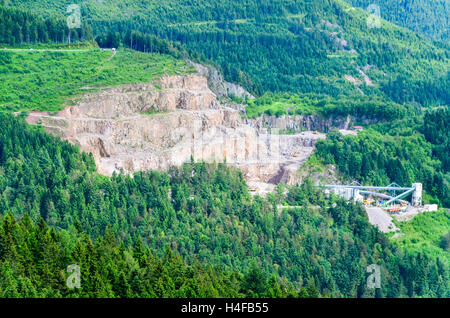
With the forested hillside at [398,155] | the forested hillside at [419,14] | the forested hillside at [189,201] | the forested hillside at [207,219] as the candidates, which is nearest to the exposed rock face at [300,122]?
the forested hillside at [189,201]

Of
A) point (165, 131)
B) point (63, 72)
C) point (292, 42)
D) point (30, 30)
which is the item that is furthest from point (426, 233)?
point (292, 42)

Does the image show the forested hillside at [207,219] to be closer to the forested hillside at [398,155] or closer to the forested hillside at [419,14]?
the forested hillside at [398,155]

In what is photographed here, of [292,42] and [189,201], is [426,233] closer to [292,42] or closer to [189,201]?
[189,201]

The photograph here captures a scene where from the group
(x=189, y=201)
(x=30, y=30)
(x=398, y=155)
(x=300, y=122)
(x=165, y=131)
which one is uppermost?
(x=30, y=30)

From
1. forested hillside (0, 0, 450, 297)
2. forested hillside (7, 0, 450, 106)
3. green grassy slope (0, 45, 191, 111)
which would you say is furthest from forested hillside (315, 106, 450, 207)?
forested hillside (7, 0, 450, 106)

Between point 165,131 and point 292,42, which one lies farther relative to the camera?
point 292,42

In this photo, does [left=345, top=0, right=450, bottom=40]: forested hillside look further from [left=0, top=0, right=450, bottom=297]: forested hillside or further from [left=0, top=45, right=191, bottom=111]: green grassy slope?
[left=0, top=45, right=191, bottom=111]: green grassy slope
